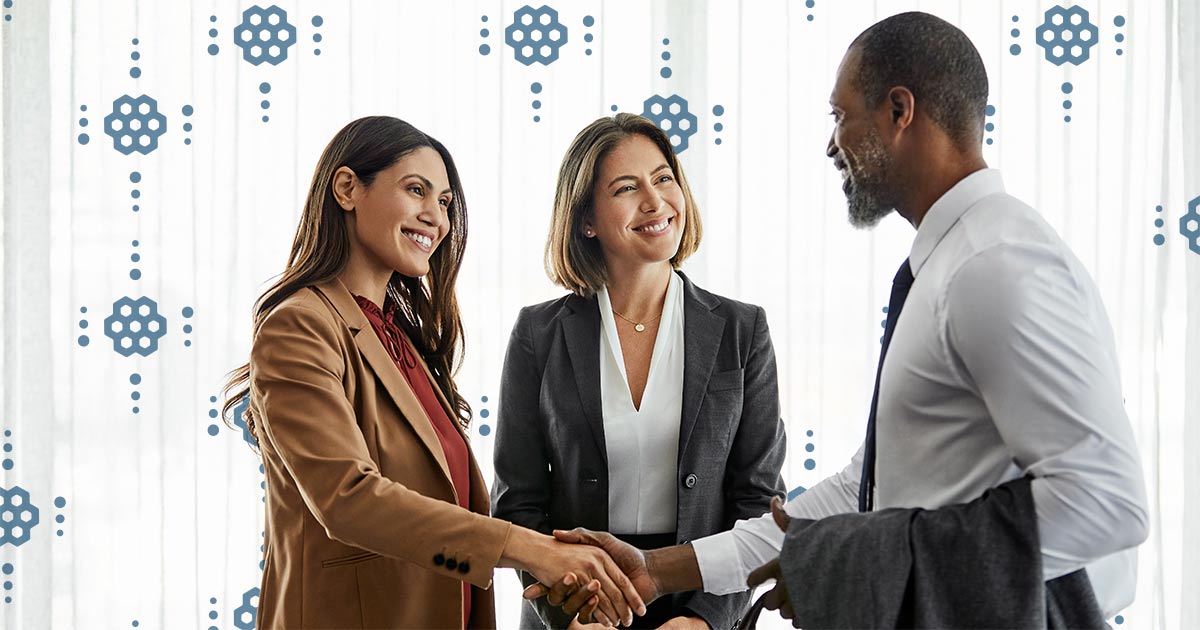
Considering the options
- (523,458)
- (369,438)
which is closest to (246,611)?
(523,458)

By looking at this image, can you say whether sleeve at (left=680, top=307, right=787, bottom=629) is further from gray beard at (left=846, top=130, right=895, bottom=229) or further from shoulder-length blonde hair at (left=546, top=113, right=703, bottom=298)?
gray beard at (left=846, top=130, right=895, bottom=229)

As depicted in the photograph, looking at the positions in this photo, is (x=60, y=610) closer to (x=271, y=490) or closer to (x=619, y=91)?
(x=271, y=490)

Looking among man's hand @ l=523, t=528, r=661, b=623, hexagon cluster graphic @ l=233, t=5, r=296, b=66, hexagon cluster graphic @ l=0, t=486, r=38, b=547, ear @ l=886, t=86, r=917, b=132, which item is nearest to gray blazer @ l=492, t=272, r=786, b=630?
man's hand @ l=523, t=528, r=661, b=623

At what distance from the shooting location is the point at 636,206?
2227 millimetres

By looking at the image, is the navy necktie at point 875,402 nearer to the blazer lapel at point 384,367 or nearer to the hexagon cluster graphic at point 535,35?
the blazer lapel at point 384,367

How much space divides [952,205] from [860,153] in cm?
18

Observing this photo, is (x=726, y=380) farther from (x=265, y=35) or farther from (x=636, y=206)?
(x=265, y=35)

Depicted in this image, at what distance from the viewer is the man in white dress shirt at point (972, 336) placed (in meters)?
1.27

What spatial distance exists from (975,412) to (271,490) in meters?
1.19

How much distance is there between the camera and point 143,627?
116 inches

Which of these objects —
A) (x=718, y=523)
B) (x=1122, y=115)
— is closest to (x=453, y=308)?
(x=718, y=523)

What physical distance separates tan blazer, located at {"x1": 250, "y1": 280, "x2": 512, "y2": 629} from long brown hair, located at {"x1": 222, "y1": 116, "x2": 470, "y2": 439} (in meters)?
0.06

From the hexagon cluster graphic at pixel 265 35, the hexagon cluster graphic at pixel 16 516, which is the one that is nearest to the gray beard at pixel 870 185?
the hexagon cluster graphic at pixel 265 35

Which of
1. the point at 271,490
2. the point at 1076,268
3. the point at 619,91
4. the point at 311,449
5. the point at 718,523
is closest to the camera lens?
the point at 1076,268
